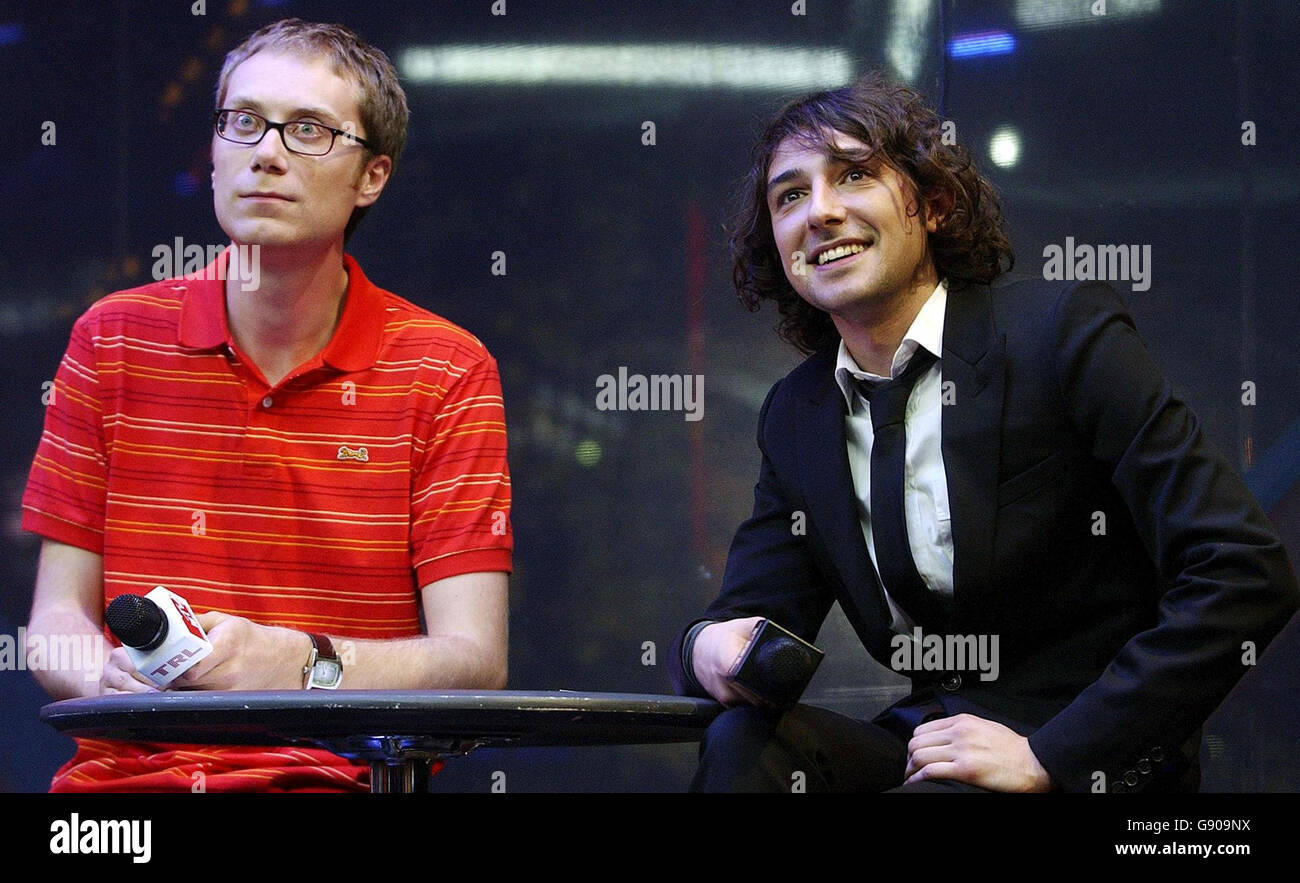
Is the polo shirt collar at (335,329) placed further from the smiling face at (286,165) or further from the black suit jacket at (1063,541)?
the black suit jacket at (1063,541)

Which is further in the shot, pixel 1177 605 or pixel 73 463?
pixel 73 463

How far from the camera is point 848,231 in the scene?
2.23 metres

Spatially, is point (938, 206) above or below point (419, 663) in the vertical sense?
above

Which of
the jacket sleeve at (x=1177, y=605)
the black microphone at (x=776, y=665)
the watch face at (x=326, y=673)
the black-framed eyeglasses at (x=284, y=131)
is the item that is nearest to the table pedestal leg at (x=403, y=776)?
the watch face at (x=326, y=673)

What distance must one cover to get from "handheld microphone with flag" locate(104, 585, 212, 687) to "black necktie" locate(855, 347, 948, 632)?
955mm

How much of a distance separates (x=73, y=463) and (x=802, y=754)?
4.32 ft

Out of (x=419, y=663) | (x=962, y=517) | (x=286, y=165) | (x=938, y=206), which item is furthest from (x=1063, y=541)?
(x=286, y=165)

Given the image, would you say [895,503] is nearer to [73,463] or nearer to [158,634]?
[158,634]

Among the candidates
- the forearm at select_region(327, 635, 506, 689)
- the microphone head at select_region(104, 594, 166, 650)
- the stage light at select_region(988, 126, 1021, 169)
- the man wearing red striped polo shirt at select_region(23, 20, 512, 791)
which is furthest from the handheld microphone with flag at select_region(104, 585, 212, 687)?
the stage light at select_region(988, 126, 1021, 169)

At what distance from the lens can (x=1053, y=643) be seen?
2041mm

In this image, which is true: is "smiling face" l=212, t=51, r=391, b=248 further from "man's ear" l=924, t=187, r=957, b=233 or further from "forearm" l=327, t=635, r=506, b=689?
"man's ear" l=924, t=187, r=957, b=233

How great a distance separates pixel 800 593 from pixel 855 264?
525mm

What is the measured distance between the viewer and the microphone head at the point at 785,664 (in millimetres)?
1806

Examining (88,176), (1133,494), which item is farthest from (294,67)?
(1133,494)
